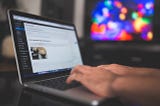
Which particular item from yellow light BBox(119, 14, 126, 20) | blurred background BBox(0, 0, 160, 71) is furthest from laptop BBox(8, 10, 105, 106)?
yellow light BBox(119, 14, 126, 20)

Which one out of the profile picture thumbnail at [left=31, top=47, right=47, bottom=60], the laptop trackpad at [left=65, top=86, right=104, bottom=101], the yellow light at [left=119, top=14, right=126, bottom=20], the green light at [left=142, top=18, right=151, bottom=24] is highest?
the yellow light at [left=119, top=14, right=126, bottom=20]

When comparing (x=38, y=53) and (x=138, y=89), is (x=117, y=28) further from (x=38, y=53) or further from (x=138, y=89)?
(x=138, y=89)

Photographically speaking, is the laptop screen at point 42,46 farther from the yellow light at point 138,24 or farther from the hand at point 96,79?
the yellow light at point 138,24

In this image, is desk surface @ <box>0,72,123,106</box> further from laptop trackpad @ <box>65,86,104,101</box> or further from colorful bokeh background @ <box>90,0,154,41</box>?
colorful bokeh background @ <box>90,0,154,41</box>

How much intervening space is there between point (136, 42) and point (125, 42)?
11cm

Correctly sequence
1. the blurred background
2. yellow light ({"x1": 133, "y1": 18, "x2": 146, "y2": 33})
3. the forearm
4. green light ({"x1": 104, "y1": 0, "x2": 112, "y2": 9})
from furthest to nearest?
green light ({"x1": 104, "y1": 0, "x2": 112, "y2": 9}) → yellow light ({"x1": 133, "y1": 18, "x2": 146, "y2": 33}) → the blurred background → the forearm

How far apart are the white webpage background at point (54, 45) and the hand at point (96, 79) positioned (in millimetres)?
204

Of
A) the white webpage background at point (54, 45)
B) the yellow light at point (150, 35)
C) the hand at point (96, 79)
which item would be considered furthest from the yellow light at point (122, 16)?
the hand at point (96, 79)

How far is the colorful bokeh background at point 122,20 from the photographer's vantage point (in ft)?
7.09

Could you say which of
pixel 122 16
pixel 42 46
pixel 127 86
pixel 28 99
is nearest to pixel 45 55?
pixel 42 46

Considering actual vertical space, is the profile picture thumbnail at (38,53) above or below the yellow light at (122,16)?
below

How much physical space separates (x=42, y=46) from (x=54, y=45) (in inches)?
3.7

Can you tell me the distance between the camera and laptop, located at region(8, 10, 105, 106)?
62cm

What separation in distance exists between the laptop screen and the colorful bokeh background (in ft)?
3.96
